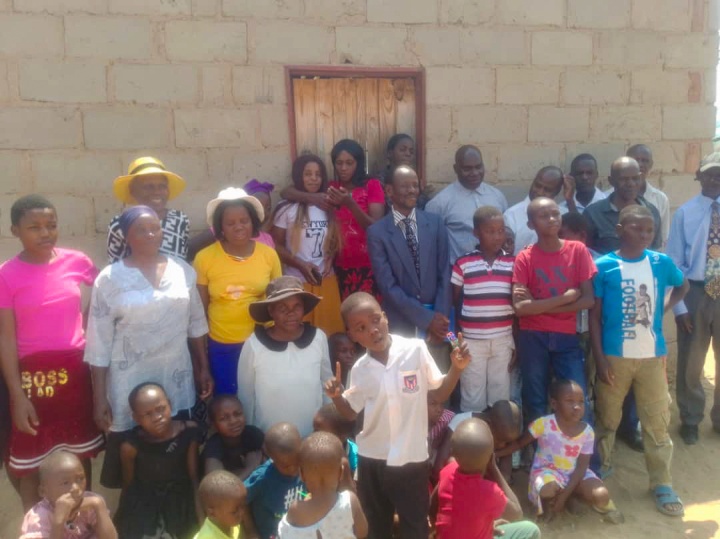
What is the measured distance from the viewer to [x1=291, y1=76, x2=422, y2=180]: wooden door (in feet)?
16.8

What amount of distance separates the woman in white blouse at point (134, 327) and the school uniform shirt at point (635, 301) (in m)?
2.43

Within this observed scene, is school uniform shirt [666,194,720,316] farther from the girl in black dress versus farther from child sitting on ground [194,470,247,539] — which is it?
the girl in black dress

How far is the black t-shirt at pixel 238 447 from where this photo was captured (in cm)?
355

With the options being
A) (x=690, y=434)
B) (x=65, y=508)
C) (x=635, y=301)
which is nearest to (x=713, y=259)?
(x=635, y=301)

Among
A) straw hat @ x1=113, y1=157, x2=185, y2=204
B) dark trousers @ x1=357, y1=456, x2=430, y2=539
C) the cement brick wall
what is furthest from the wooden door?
dark trousers @ x1=357, y1=456, x2=430, y2=539

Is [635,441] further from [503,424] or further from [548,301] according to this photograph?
[548,301]

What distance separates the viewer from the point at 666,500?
13.3ft

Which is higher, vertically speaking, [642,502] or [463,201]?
[463,201]

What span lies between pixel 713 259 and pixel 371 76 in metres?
2.76

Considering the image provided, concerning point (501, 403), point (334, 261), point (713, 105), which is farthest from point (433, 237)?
point (713, 105)

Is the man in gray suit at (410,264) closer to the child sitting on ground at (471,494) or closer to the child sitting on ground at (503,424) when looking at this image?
the child sitting on ground at (503,424)

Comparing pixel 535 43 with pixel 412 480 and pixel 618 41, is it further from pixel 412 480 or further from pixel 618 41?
pixel 412 480

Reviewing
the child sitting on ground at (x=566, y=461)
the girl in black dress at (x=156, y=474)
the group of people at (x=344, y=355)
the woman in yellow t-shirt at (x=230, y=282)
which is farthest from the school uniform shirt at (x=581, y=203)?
the girl in black dress at (x=156, y=474)

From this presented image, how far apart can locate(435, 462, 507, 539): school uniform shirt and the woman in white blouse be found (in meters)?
1.52
